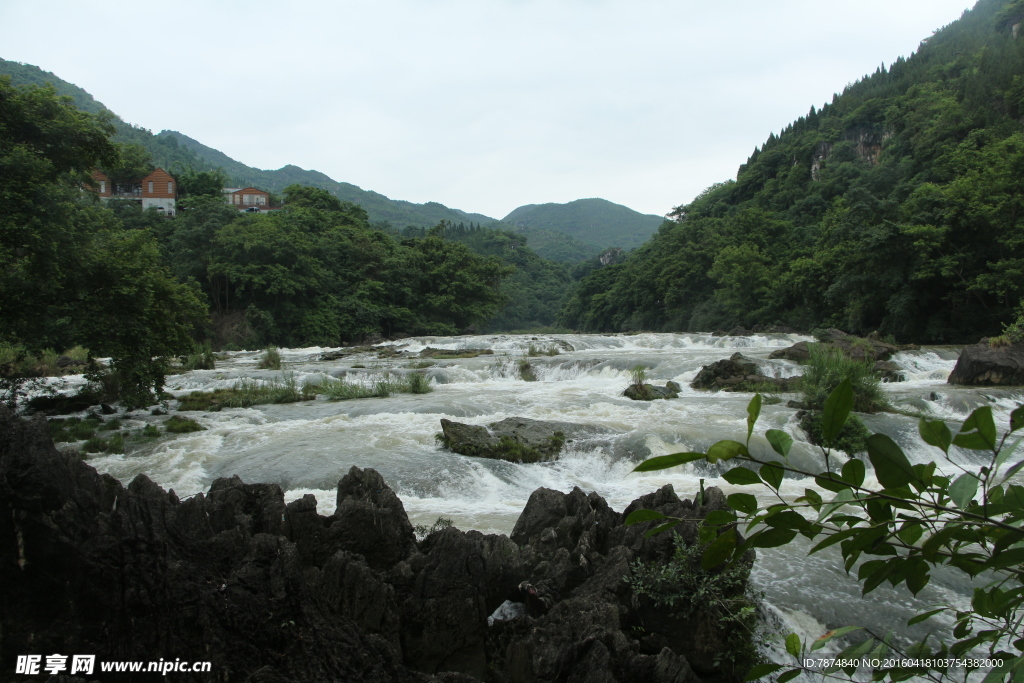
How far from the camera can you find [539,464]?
8766 millimetres

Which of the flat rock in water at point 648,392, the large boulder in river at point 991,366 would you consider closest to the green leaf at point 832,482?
the flat rock in water at point 648,392

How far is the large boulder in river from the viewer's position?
43.9 feet

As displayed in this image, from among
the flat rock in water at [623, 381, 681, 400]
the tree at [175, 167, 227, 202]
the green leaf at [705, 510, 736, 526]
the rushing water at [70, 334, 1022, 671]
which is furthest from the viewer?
the tree at [175, 167, 227, 202]

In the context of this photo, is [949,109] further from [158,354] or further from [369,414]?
[158,354]

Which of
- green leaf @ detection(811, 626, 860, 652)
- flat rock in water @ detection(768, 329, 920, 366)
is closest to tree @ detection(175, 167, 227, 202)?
flat rock in water @ detection(768, 329, 920, 366)

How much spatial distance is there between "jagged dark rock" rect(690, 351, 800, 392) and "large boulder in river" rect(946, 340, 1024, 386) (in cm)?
388

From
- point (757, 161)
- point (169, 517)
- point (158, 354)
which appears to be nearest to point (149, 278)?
point (158, 354)

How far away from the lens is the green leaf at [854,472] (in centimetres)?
92

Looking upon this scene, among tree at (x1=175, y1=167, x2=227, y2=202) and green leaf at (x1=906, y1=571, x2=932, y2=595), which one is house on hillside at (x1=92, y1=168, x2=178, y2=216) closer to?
tree at (x1=175, y1=167, x2=227, y2=202)

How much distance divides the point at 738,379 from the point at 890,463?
46.6 ft

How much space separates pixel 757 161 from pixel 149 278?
70.8 meters

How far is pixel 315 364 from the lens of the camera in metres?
21.6

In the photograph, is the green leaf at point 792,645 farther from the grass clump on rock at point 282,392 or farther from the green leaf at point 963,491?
the grass clump on rock at point 282,392

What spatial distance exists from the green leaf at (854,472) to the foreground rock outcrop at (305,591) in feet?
9.16
